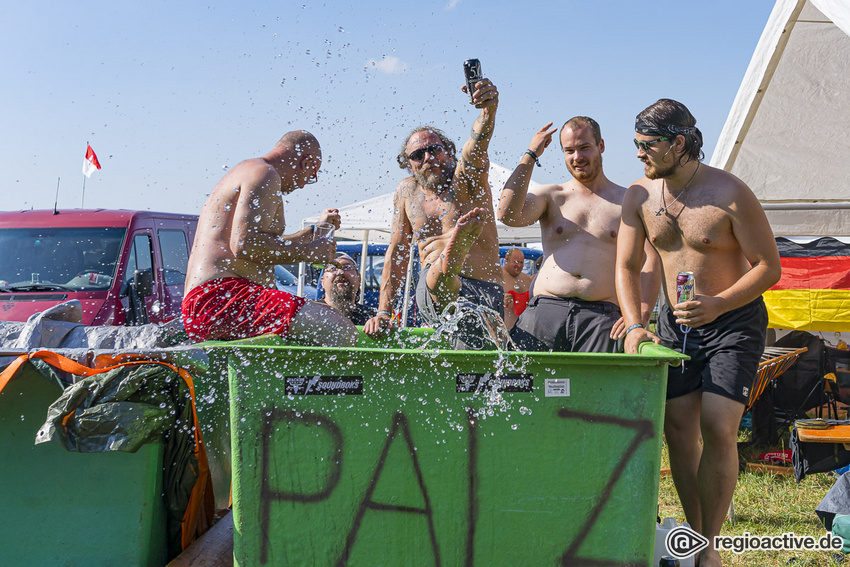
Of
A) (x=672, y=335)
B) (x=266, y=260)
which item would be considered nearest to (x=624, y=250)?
(x=672, y=335)

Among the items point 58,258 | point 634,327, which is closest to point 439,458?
point 634,327

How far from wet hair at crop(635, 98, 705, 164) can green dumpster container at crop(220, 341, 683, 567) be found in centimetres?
132

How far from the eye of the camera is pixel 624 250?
3.25 meters

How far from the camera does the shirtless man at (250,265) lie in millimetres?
3346

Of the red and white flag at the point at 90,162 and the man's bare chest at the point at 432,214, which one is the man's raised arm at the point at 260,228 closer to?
the man's bare chest at the point at 432,214

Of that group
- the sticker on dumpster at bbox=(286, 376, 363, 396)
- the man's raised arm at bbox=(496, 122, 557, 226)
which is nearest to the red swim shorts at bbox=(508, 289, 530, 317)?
the man's raised arm at bbox=(496, 122, 557, 226)

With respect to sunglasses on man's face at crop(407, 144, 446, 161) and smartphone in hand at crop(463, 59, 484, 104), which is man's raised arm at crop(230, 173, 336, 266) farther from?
smartphone in hand at crop(463, 59, 484, 104)

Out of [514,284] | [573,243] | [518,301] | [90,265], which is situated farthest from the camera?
[514,284]

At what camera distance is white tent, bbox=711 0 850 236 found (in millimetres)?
6129

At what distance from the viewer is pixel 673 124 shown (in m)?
3.04

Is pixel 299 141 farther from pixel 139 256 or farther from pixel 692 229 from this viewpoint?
pixel 139 256

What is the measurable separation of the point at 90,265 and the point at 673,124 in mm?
5526


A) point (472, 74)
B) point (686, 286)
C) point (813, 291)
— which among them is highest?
point (472, 74)

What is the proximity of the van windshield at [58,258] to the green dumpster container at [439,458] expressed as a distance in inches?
185
